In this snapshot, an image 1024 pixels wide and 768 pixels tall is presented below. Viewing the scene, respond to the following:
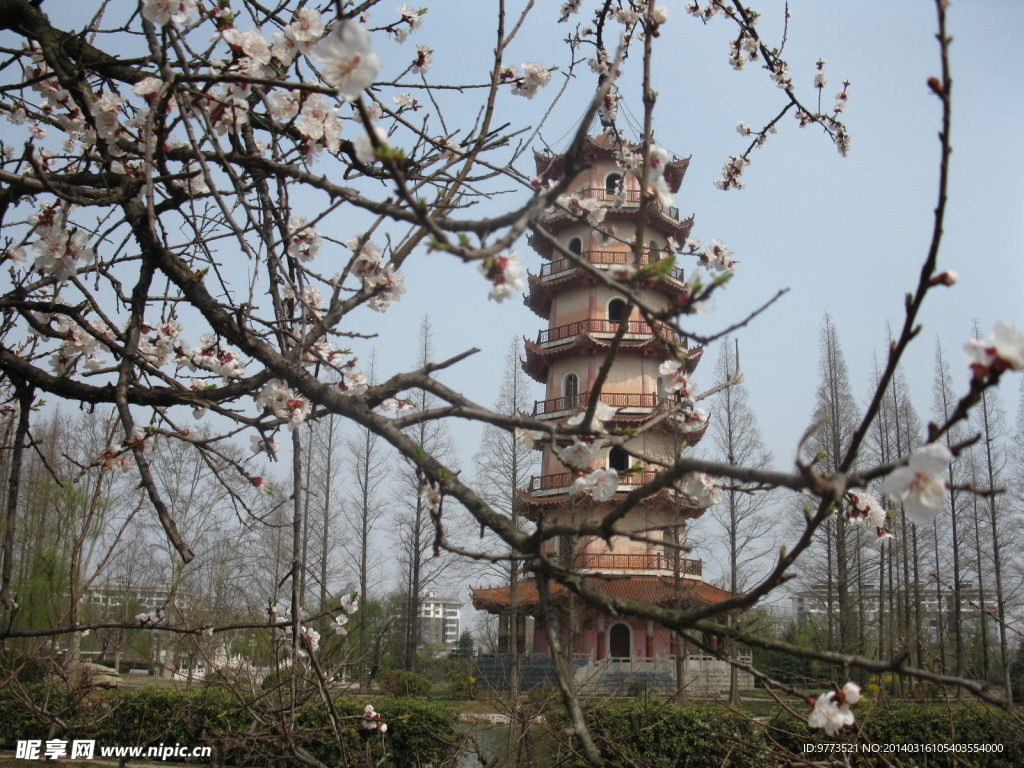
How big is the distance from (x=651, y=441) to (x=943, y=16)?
19.9 m

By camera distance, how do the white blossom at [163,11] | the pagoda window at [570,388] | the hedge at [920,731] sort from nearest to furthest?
the white blossom at [163,11] < the hedge at [920,731] < the pagoda window at [570,388]

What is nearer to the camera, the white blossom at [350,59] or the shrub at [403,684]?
the white blossom at [350,59]

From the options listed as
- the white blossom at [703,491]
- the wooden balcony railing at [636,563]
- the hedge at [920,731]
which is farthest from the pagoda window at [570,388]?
the white blossom at [703,491]

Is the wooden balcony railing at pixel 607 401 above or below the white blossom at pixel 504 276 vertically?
above

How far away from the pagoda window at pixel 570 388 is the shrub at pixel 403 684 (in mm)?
7949

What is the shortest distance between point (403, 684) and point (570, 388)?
8.83 m

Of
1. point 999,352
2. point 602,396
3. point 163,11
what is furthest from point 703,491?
point 602,396

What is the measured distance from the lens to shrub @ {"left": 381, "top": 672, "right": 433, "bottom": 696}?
55.0ft

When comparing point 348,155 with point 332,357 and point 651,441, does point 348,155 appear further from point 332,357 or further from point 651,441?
point 651,441

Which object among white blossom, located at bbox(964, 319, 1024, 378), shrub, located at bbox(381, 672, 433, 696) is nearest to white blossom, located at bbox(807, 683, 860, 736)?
white blossom, located at bbox(964, 319, 1024, 378)

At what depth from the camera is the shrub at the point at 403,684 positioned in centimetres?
1675

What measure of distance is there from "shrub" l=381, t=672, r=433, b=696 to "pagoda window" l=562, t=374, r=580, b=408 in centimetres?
795

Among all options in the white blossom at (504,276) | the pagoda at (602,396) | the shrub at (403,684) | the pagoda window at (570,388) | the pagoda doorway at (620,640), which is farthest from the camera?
the pagoda doorway at (620,640)

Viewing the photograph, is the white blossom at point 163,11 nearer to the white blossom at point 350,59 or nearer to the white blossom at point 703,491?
the white blossom at point 350,59
